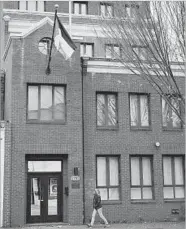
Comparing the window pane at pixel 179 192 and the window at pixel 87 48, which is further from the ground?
the window at pixel 87 48

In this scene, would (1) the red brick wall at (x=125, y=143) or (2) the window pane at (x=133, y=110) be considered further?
(2) the window pane at (x=133, y=110)

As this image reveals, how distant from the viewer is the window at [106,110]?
2217 centimetres

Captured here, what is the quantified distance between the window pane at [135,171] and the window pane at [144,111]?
187cm

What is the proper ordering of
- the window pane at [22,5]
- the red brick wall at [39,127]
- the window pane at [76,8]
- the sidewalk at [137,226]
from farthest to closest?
1. the window pane at [76,8]
2. the window pane at [22,5]
3. the red brick wall at [39,127]
4. the sidewalk at [137,226]

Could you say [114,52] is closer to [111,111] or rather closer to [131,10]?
[131,10]

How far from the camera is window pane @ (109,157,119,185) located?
2173 cm

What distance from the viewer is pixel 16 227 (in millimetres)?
19594

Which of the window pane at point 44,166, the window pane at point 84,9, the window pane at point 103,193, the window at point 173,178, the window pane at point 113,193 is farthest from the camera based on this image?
the window pane at point 84,9

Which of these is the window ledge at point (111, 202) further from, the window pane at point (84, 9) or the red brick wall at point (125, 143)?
the window pane at point (84, 9)

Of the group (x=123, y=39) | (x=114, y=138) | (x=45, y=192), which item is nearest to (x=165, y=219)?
(x=114, y=138)

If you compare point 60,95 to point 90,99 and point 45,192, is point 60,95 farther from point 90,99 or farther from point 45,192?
point 45,192

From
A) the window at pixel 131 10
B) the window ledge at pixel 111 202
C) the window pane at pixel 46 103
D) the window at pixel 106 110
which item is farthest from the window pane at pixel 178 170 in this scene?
the window at pixel 131 10

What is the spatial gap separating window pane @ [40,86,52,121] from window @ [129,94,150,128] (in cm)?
416

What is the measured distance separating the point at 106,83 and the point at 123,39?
214 inches
